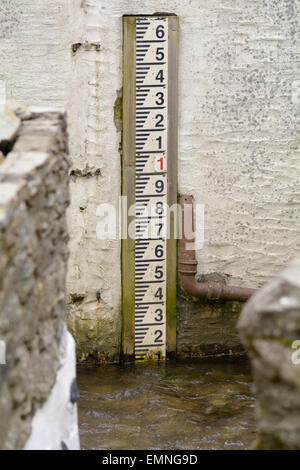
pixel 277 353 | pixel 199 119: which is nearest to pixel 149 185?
pixel 199 119

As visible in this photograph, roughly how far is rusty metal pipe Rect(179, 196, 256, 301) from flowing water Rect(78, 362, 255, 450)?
0.48 meters

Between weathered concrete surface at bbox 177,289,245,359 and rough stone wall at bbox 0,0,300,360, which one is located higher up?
rough stone wall at bbox 0,0,300,360

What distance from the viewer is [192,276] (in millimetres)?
4785

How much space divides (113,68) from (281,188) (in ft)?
4.22

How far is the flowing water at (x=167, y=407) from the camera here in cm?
385

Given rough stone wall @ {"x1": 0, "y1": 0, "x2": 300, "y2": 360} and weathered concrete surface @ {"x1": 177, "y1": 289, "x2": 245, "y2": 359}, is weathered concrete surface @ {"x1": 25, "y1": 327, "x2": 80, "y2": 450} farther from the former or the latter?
weathered concrete surface @ {"x1": 177, "y1": 289, "x2": 245, "y2": 359}

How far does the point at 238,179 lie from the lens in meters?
4.77

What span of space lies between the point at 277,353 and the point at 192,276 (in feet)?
9.16

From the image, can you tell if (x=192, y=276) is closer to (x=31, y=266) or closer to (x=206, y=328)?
(x=206, y=328)

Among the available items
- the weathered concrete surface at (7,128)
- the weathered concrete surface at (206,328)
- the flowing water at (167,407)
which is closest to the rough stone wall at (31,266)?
the weathered concrete surface at (7,128)

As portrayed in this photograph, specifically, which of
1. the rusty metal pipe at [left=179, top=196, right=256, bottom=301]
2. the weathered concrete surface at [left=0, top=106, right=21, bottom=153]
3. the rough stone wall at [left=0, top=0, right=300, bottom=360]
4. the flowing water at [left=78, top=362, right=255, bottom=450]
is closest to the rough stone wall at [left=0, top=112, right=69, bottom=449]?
the weathered concrete surface at [left=0, top=106, right=21, bottom=153]

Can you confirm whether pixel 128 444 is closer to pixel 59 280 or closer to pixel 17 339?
pixel 59 280

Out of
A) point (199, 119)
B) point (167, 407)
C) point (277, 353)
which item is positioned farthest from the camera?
point (199, 119)

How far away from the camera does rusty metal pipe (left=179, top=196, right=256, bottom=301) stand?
4758 mm
